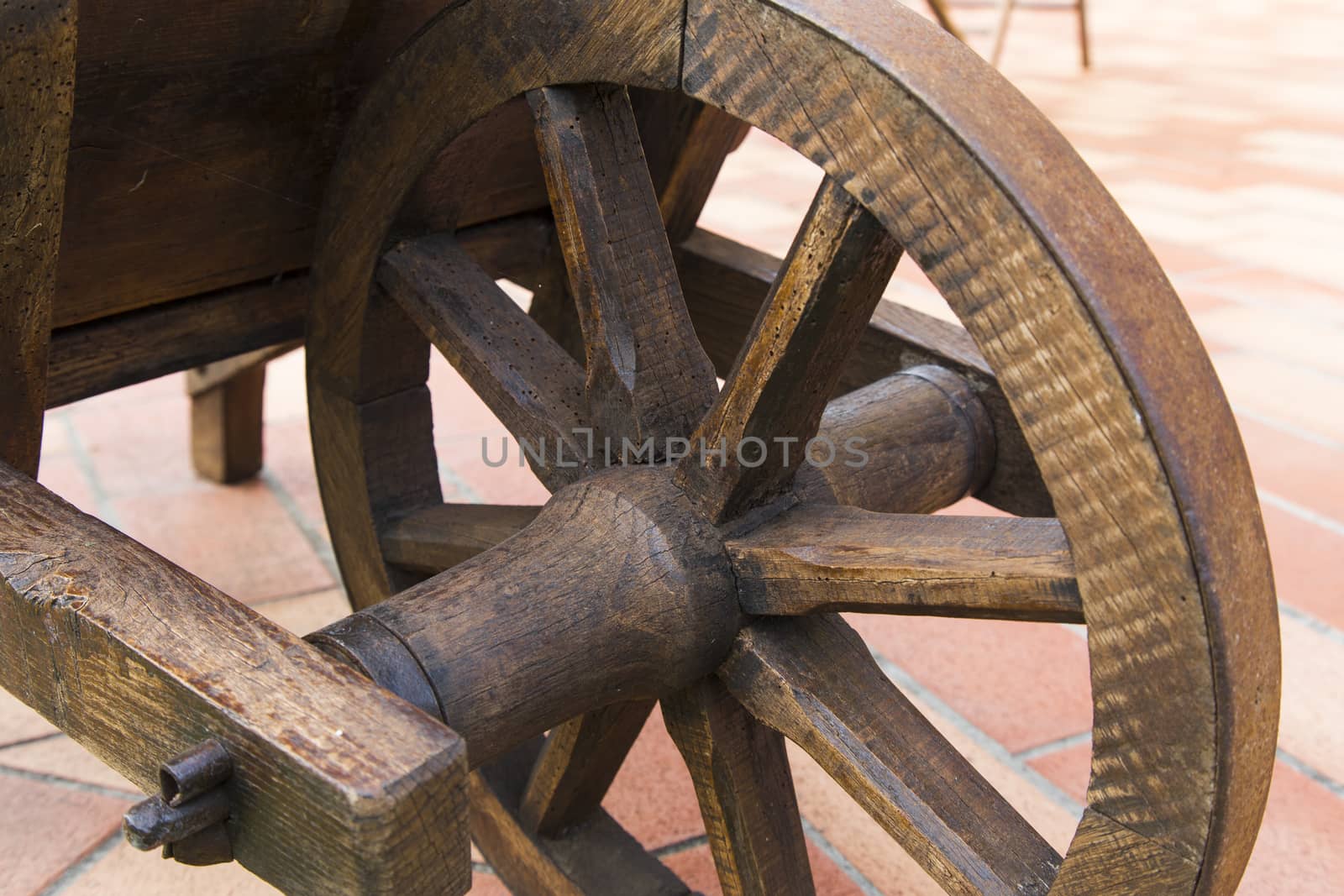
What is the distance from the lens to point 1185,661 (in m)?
0.76

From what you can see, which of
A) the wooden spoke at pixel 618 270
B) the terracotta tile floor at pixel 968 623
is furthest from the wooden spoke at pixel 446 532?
the terracotta tile floor at pixel 968 623

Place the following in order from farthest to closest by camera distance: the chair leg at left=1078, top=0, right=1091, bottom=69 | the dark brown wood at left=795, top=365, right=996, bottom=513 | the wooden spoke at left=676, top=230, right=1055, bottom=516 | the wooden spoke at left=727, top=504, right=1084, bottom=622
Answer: the chair leg at left=1078, top=0, right=1091, bottom=69, the wooden spoke at left=676, top=230, right=1055, bottom=516, the dark brown wood at left=795, top=365, right=996, bottom=513, the wooden spoke at left=727, top=504, right=1084, bottom=622

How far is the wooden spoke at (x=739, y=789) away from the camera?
3.61 feet

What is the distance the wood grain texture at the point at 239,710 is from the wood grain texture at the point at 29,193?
0.65ft

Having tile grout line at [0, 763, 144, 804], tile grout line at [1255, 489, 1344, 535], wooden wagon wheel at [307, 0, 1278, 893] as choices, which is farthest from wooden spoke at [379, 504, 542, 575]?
tile grout line at [1255, 489, 1344, 535]

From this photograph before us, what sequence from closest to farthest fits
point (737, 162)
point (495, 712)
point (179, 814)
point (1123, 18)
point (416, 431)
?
point (179, 814) → point (495, 712) → point (416, 431) → point (737, 162) → point (1123, 18)

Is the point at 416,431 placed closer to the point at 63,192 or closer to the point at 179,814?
the point at 63,192

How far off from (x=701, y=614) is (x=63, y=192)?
583mm

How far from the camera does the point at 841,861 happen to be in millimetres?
1511

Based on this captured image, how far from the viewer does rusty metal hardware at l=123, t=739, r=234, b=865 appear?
73 cm

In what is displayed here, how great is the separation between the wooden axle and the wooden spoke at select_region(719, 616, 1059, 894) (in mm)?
43

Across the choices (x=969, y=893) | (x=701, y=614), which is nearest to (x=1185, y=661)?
(x=969, y=893)

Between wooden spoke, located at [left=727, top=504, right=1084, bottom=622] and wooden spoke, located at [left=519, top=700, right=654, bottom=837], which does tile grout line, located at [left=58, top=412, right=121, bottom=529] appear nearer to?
Result: wooden spoke, located at [left=519, top=700, right=654, bottom=837]

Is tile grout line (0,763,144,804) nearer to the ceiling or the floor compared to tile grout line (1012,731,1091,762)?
nearer to the floor
